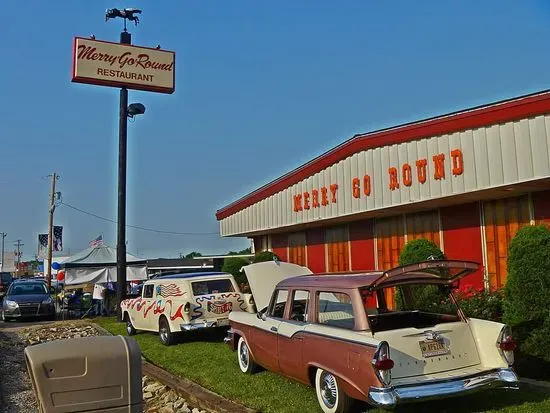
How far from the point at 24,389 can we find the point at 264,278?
4.64 meters

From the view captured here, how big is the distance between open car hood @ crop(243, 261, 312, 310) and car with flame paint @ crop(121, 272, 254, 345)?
6.21 feet

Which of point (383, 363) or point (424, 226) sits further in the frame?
point (424, 226)

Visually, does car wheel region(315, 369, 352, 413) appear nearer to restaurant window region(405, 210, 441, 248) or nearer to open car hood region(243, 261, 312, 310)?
open car hood region(243, 261, 312, 310)

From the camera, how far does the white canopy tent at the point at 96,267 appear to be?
27.9m

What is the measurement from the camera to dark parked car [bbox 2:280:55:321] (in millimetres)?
23375

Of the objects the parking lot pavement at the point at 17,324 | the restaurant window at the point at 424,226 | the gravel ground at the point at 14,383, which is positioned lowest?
the gravel ground at the point at 14,383

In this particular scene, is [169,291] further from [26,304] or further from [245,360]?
[26,304]

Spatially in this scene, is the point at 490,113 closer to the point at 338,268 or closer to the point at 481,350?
the point at 481,350

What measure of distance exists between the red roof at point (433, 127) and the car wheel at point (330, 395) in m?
5.74

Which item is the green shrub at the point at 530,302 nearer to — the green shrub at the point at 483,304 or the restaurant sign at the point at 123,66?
the green shrub at the point at 483,304

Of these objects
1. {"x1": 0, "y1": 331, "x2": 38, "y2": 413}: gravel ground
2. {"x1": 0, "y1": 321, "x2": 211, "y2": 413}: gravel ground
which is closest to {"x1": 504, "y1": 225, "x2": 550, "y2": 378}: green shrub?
{"x1": 0, "y1": 321, "x2": 211, "y2": 413}: gravel ground

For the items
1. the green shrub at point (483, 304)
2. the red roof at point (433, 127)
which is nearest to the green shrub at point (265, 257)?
the red roof at point (433, 127)

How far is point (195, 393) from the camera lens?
8406 millimetres

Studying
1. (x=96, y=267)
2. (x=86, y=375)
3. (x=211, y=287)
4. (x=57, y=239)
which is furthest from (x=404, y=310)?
(x=57, y=239)
